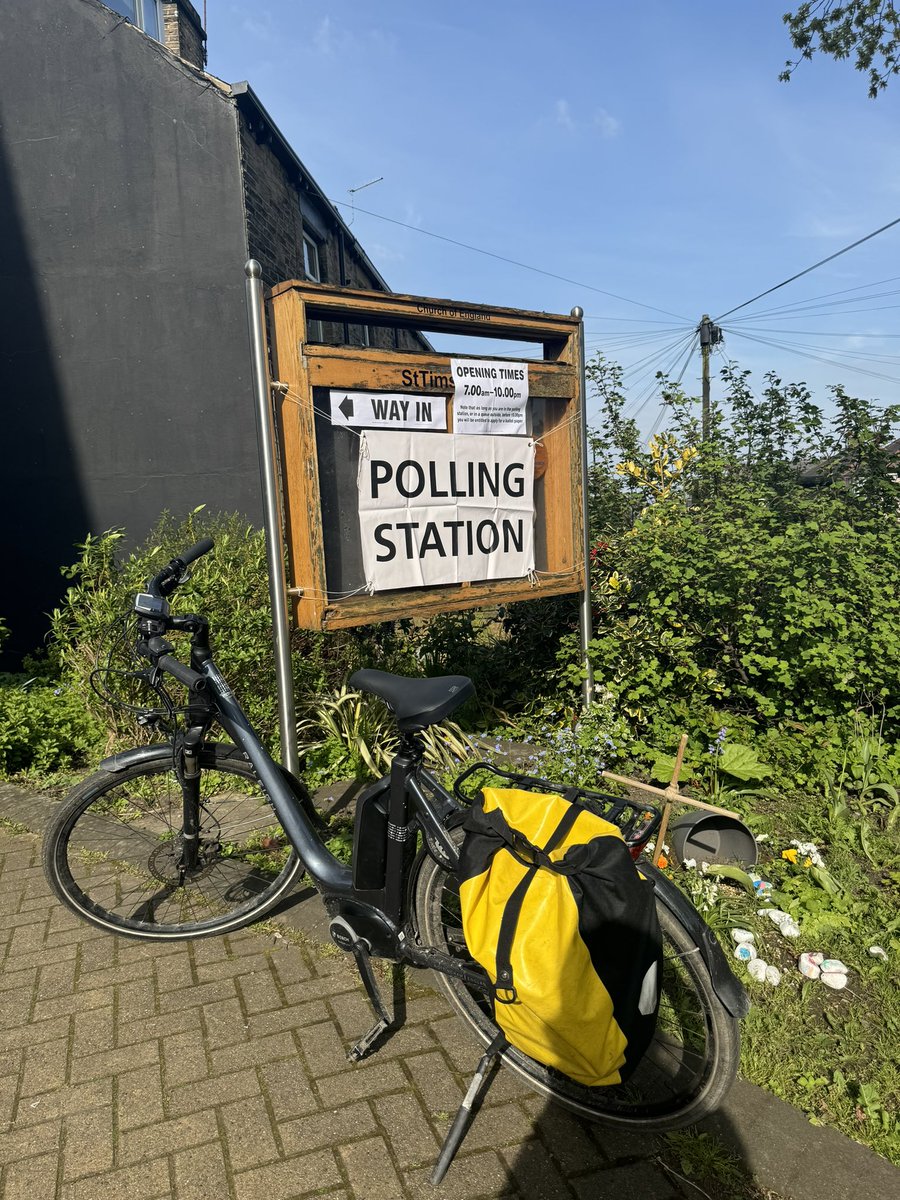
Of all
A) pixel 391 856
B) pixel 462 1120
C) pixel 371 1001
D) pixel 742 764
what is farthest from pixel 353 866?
pixel 742 764

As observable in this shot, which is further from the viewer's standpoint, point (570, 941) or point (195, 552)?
point (195, 552)

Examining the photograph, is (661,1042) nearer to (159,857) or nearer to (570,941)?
(570,941)

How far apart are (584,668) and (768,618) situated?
108 centimetres

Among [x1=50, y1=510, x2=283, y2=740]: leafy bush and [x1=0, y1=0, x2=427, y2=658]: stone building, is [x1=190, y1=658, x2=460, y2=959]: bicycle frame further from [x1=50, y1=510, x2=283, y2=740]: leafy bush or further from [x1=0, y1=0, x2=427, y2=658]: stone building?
[x1=0, y1=0, x2=427, y2=658]: stone building

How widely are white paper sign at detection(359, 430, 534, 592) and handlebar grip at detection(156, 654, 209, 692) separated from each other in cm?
95

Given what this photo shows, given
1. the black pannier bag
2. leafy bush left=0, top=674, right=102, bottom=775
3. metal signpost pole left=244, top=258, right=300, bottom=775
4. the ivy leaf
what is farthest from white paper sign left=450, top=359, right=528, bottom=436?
leafy bush left=0, top=674, right=102, bottom=775

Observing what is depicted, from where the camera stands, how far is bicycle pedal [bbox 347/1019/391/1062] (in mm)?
2330

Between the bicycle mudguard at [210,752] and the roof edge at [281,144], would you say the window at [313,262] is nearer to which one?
the roof edge at [281,144]

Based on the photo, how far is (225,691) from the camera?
9.19ft

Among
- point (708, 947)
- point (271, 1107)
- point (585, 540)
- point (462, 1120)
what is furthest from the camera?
point (585, 540)

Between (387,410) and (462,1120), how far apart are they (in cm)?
270

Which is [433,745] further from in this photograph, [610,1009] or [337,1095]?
[610,1009]

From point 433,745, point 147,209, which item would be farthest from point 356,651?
point 147,209

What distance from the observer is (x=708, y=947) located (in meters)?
1.89
